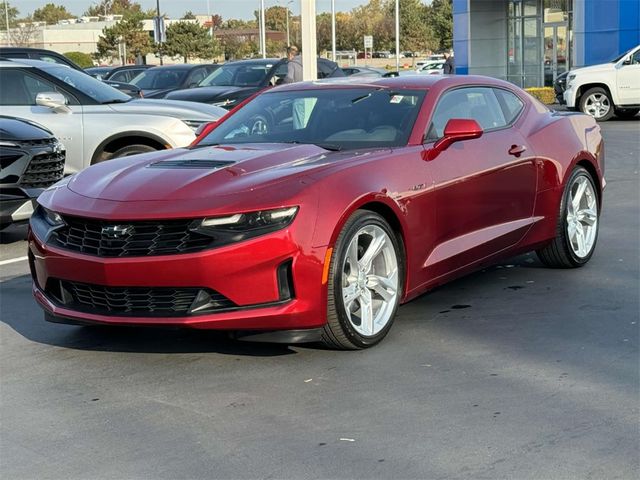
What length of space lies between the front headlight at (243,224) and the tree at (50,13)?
149 m

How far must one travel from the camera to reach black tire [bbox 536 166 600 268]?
7098 mm

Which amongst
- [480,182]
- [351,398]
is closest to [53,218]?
[351,398]

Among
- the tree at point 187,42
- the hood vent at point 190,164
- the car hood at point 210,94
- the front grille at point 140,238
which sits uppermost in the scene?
the tree at point 187,42

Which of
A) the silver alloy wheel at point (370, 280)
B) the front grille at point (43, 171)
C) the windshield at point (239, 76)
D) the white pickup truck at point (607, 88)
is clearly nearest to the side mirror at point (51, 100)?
the front grille at point (43, 171)

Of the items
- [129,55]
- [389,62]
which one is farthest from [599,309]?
[389,62]

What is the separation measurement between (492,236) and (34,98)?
22.8 feet

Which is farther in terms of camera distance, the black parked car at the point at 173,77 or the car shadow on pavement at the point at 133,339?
the black parked car at the point at 173,77

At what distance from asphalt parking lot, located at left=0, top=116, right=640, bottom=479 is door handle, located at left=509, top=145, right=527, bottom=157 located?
95 centimetres

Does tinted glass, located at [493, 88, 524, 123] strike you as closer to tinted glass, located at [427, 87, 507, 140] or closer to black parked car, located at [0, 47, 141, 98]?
tinted glass, located at [427, 87, 507, 140]

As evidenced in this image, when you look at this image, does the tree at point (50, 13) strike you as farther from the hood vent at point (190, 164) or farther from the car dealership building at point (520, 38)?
the hood vent at point (190, 164)

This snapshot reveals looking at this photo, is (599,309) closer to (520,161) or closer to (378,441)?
(520,161)

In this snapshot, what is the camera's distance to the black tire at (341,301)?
505cm

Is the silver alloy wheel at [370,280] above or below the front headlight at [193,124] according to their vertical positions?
below

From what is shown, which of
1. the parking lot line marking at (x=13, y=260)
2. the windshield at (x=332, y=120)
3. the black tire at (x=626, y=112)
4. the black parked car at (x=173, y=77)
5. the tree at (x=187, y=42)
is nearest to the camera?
the windshield at (x=332, y=120)
